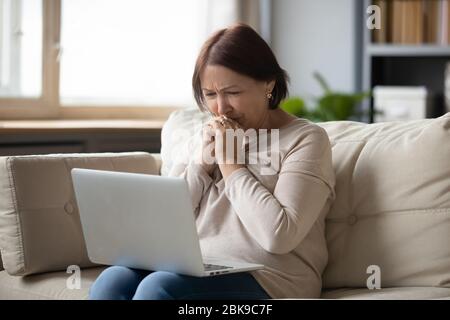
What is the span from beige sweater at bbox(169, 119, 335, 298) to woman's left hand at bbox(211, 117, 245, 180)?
27 millimetres

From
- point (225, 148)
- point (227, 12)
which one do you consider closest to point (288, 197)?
point (225, 148)

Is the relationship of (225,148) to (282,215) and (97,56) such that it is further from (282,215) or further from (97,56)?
(97,56)

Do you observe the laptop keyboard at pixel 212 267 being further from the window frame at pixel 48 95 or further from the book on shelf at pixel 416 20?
the book on shelf at pixel 416 20

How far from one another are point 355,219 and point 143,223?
524mm

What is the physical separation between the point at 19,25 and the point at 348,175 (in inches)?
75.3

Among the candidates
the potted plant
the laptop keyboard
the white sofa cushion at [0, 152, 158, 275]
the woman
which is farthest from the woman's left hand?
the potted plant

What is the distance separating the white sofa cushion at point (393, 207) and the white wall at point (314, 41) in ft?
7.80

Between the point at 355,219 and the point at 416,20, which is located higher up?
the point at 416,20

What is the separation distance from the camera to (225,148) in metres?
1.88

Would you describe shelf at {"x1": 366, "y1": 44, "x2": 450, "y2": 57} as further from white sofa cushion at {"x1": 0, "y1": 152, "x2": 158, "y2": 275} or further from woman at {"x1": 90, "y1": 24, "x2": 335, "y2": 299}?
white sofa cushion at {"x1": 0, "y1": 152, "x2": 158, "y2": 275}

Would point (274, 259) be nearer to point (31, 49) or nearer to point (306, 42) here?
point (31, 49)

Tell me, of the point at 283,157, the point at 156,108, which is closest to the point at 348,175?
the point at 283,157
